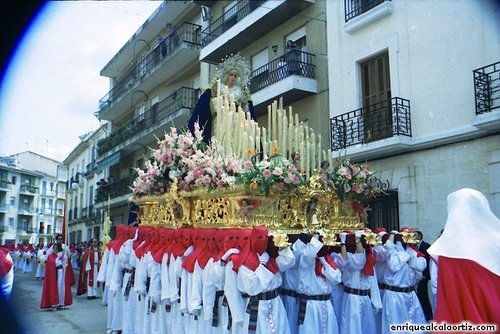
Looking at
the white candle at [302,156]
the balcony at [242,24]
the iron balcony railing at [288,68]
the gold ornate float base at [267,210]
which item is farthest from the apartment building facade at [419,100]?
the white candle at [302,156]

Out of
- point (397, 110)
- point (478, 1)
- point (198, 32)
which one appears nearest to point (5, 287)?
point (397, 110)

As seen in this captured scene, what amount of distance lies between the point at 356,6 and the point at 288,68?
7.99 feet

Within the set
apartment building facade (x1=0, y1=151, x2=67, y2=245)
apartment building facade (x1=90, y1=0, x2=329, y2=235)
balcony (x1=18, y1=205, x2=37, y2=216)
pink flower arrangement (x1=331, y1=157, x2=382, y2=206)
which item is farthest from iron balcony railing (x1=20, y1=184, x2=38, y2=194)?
apartment building facade (x1=90, y1=0, x2=329, y2=235)

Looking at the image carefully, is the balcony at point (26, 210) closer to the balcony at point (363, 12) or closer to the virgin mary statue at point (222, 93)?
the virgin mary statue at point (222, 93)

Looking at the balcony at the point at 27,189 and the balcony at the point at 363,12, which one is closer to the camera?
the balcony at the point at 27,189

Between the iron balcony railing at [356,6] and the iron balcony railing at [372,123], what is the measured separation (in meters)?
2.44

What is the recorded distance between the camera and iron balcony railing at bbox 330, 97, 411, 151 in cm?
1039

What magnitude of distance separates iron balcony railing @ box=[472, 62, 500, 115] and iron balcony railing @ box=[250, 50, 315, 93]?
17.6ft

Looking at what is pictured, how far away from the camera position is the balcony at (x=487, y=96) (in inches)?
Answer: 332

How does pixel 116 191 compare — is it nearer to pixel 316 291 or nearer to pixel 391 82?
pixel 391 82

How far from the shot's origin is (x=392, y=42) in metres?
11.0

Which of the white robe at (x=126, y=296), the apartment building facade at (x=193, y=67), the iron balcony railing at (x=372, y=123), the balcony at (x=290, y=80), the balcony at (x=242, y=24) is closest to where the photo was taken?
the white robe at (x=126, y=296)

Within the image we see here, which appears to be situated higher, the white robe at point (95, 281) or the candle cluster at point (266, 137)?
the candle cluster at point (266, 137)

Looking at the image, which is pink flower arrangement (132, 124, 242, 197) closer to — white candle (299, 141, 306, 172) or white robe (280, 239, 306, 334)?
white candle (299, 141, 306, 172)
